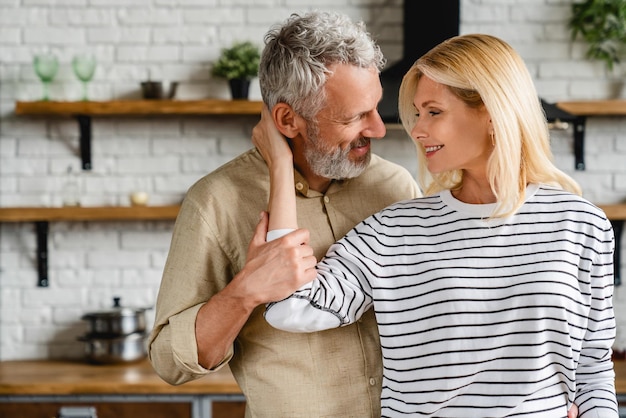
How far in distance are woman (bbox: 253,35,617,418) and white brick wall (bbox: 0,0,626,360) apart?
7.09ft

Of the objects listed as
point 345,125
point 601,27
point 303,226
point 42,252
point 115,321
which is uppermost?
point 601,27

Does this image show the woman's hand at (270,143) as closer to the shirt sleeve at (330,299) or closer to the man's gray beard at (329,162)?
the man's gray beard at (329,162)

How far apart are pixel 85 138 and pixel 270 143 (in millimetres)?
2181

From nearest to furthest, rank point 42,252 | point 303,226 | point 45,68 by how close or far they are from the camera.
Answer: point 303,226 < point 45,68 < point 42,252

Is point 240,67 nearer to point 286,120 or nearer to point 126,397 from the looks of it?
point 126,397

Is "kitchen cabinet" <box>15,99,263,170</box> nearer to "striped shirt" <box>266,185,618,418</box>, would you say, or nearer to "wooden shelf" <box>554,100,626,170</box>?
"wooden shelf" <box>554,100,626,170</box>

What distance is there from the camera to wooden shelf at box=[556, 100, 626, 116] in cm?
338

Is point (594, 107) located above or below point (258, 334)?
above

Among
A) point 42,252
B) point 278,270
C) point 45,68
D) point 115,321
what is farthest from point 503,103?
point 42,252

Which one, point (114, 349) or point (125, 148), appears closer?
point (114, 349)

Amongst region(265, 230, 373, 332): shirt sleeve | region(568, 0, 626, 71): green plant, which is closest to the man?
region(265, 230, 373, 332): shirt sleeve

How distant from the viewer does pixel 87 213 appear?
135 inches

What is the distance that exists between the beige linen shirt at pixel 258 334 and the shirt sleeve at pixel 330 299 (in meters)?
0.11

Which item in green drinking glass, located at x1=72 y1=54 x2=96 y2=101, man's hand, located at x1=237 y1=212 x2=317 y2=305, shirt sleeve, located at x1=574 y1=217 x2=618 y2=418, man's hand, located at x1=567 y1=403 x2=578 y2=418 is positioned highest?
green drinking glass, located at x1=72 y1=54 x2=96 y2=101
